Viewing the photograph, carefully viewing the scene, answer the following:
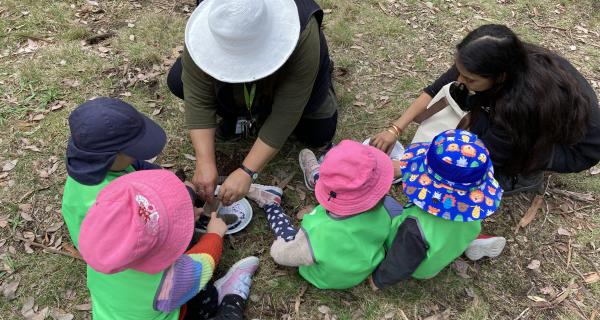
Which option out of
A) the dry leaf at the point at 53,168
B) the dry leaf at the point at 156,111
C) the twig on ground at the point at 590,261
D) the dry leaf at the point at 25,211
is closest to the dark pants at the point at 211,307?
the dry leaf at the point at 25,211

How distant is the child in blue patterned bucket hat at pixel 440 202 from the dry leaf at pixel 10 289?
2.19 metres

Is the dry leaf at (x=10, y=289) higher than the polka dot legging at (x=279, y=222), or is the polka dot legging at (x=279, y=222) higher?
the polka dot legging at (x=279, y=222)

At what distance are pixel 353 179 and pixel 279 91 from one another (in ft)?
2.68

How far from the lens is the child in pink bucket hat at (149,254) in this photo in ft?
5.51

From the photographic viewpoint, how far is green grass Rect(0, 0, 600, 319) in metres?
2.72

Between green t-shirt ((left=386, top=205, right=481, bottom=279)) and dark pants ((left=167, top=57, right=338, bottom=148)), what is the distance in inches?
40.3

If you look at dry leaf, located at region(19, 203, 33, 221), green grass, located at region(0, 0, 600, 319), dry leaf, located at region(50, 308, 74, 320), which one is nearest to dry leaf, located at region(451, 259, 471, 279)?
→ green grass, located at region(0, 0, 600, 319)

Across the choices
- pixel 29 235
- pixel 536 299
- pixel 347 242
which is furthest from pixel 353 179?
pixel 29 235

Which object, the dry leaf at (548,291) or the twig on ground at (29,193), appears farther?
the twig on ground at (29,193)

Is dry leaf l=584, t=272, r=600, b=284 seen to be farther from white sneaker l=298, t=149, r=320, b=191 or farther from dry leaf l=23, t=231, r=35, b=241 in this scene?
dry leaf l=23, t=231, r=35, b=241

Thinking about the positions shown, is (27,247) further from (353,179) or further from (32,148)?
(353,179)

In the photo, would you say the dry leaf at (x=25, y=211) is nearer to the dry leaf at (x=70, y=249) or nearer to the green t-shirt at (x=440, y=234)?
the dry leaf at (x=70, y=249)

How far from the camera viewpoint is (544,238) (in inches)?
120

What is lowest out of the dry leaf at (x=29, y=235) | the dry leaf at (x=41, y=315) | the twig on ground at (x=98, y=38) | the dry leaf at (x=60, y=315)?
the dry leaf at (x=41, y=315)
